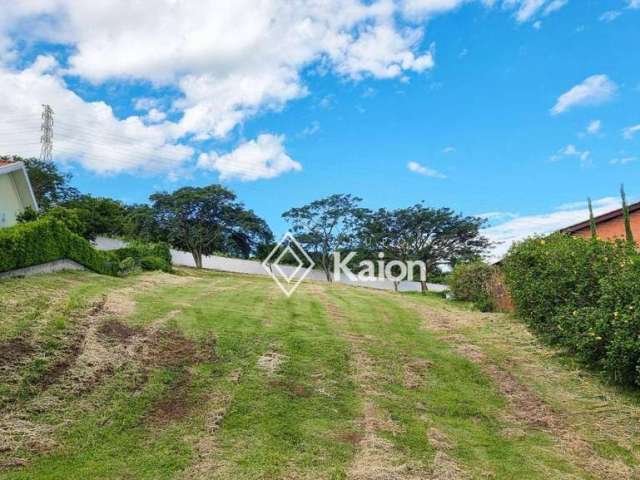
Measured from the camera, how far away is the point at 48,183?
36969mm

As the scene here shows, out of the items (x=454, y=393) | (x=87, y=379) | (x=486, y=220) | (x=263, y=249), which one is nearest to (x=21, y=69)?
(x=87, y=379)

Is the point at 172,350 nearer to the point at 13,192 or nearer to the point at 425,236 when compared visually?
the point at 13,192

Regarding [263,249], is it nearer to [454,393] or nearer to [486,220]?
[486,220]

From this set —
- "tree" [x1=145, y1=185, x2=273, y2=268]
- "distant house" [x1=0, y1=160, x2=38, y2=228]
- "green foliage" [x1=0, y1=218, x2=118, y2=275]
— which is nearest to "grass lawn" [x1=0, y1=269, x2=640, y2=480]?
"green foliage" [x1=0, y1=218, x2=118, y2=275]

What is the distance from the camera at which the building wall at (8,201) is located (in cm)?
1809

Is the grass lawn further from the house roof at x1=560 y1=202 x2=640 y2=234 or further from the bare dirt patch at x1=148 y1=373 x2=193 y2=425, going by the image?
the house roof at x1=560 y1=202 x2=640 y2=234

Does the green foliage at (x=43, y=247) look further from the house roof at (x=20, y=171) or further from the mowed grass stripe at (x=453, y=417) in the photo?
the mowed grass stripe at (x=453, y=417)

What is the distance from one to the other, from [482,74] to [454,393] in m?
11.4

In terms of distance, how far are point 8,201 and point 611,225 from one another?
25.3 m

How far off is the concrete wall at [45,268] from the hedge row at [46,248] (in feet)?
0.38

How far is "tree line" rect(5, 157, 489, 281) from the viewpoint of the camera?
35.6 m

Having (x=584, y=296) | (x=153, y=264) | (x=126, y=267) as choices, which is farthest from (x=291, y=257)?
(x=584, y=296)

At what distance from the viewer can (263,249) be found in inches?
1574

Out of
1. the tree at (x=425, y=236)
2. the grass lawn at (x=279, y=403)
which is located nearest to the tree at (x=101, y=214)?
the tree at (x=425, y=236)
